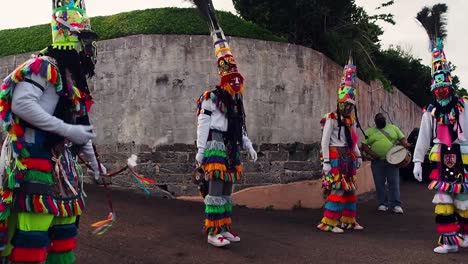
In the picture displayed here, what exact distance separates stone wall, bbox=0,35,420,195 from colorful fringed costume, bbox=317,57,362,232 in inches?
68.0

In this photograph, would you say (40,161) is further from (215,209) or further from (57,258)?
(215,209)

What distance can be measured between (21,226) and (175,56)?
18.1 ft

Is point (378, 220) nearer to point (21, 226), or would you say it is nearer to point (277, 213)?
point (277, 213)

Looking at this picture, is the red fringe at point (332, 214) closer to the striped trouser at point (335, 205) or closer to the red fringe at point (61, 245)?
the striped trouser at point (335, 205)

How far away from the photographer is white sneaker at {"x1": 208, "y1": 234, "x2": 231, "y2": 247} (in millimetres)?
5484

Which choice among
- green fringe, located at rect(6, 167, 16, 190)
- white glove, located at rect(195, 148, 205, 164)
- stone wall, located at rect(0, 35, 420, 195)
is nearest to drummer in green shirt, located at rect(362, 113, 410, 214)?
stone wall, located at rect(0, 35, 420, 195)

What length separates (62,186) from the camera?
3.43 m

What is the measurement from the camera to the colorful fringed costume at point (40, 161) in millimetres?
3230

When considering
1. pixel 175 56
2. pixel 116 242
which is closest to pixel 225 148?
pixel 116 242

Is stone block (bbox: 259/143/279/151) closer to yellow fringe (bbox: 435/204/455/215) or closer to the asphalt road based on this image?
the asphalt road

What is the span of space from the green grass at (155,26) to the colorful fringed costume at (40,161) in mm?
5105

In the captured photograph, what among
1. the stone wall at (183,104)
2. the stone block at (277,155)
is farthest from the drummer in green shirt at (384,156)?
the stone block at (277,155)

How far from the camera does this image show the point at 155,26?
855 centimetres

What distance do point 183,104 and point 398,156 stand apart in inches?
168
